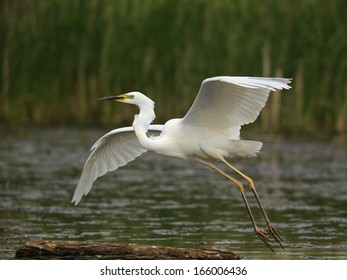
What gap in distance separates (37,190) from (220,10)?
6.38 metres

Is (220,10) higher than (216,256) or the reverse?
higher

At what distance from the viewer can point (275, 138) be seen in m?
17.9

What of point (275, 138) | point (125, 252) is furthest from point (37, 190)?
point (275, 138)

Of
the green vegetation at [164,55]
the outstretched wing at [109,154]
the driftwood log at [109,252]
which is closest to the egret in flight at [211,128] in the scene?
the outstretched wing at [109,154]

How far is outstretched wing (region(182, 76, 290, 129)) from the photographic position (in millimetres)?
8398

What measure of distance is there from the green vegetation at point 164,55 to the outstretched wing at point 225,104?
327 inches

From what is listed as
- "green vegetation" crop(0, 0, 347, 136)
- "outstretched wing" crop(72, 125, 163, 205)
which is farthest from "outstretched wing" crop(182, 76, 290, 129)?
"green vegetation" crop(0, 0, 347, 136)

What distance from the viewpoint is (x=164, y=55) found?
58.9 ft

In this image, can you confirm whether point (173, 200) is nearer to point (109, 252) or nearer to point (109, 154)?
point (109, 154)

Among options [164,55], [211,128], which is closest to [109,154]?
[211,128]

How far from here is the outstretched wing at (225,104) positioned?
840 cm

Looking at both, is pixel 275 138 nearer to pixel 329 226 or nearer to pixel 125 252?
pixel 329 226

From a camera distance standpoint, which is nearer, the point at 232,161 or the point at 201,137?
the point at 201,137

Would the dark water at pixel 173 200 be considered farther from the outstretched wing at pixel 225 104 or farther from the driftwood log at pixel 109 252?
the outstretched wing at pixel 225 104
